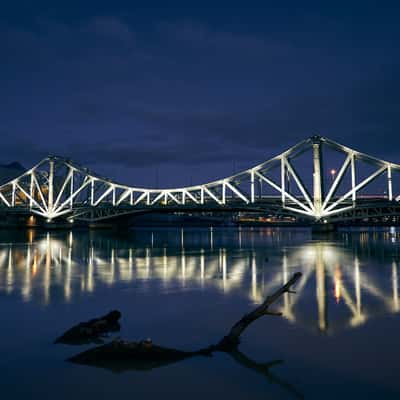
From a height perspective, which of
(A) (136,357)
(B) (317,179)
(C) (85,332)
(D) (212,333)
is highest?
(B) (317,179)

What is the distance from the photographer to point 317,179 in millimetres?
84188

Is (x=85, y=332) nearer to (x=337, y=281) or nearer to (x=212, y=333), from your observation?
(x=212, y=333)

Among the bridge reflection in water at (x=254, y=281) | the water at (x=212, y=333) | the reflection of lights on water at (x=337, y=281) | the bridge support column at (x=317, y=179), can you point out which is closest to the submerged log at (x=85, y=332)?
the water at (x=212, y=333)

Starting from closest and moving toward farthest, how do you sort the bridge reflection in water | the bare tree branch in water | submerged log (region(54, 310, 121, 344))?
1. the bare tree branch in water
2. submerged log (region(54, 310, 121, 344))
3. the bridge reflection in water

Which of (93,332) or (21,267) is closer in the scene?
(93,332)

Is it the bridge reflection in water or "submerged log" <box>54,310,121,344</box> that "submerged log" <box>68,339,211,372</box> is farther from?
the bridge reflection in water


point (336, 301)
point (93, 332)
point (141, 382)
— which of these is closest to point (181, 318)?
point (93, 332)

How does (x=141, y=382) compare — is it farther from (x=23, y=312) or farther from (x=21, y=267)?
(x=21, y=267)

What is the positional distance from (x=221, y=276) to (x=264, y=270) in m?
3.89

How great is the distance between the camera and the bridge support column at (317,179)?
81.4 metres

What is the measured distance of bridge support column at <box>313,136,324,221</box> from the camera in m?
81.4

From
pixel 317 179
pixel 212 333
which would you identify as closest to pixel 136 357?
pixel 212 333

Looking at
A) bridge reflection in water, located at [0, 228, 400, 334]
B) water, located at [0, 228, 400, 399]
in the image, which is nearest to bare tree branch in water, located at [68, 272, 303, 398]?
water, located at [0, 228, 400, 399]

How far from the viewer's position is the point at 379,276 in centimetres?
2353
